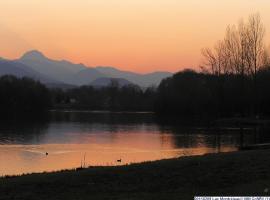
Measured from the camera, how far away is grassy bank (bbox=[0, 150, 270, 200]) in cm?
1358

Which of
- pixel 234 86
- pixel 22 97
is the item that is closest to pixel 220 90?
pixel 234 86

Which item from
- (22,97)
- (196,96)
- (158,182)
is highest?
(196,96)

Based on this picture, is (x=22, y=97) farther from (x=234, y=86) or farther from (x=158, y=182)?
(x=158, y=182)

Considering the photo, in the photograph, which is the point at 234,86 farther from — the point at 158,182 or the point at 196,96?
the point at 158,182

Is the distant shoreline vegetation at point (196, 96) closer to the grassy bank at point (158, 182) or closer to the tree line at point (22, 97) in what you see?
the tree line at point (22, 97)

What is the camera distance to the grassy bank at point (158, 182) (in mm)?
13578

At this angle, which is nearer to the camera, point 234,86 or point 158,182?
point 158,182

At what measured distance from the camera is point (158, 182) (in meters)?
15.7

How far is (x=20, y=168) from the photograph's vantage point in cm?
3225

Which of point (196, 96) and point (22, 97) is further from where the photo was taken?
point (22, 97)

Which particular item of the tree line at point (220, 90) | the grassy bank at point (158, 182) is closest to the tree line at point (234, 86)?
the tree line at point (220, 90)

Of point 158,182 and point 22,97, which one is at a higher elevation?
point 22,97

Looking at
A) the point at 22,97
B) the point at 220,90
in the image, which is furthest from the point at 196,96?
the point at 22,97

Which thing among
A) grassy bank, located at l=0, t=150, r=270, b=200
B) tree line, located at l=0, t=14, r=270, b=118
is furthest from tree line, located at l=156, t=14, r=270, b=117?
grassy bank, located at l=0, t=150, r=270, b=200
